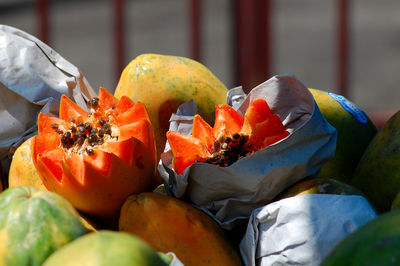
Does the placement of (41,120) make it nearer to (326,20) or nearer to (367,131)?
(367,131)

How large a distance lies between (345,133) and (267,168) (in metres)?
0.57

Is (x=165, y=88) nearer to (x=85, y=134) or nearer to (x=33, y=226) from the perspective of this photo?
(x=85, y=134)

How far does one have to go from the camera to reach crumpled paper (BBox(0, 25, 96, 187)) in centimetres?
171

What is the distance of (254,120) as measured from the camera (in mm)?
1408

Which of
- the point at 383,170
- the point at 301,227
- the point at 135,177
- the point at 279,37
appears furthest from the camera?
the point at 279,37

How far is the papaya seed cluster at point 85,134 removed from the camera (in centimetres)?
137

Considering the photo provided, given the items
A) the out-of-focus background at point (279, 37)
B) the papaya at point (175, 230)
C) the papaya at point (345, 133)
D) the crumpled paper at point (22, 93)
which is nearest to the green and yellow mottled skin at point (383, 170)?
the papaya at point (345, 133)

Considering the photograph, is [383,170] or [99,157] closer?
[99,157]

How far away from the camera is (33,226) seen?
3.70ft

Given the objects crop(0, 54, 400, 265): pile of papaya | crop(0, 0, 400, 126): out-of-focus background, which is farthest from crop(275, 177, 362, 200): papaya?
crop(0, 0, 400, 126): out-of-focus background

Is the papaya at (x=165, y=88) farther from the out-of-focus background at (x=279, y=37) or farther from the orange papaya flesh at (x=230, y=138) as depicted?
the out-of-focus background at (x=279, y=37)

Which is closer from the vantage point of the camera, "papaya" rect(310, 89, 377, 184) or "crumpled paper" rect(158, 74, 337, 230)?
"crumpled paper" rect(158, 74, 337, 230)

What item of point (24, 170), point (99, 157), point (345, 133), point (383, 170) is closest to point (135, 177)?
point (99, 157)

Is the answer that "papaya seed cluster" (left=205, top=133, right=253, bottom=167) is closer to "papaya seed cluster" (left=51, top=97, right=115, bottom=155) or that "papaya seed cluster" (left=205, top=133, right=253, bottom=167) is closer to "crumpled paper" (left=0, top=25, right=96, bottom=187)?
"papaya seed cluster" (left=51, top=97, right=115, bottom=155)
